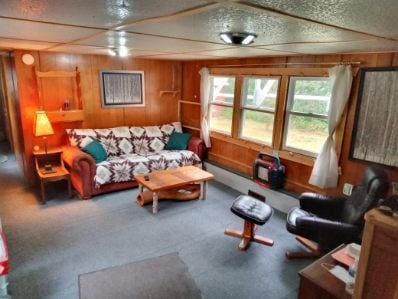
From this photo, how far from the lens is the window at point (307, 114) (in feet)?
11.3

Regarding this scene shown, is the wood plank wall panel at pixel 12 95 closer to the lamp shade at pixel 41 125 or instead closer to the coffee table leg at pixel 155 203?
the lamp shade at pixel 41 125

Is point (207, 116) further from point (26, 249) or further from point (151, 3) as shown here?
point (151, 3)

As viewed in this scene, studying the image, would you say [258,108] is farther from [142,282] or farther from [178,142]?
[142,282]

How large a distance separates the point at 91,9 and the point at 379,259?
1.56m

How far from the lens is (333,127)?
3.19 meters

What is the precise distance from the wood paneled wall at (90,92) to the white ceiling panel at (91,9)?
3.09 meters

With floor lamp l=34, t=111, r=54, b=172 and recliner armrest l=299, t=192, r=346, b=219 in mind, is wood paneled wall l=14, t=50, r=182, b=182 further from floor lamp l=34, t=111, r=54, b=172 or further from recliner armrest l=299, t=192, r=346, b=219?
recliner armrest l=299, t=192, r=346, b=219

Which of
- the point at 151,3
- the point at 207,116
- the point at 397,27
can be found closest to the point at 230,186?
the point at 207,116

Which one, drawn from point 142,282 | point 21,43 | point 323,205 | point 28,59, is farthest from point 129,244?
point 28,59

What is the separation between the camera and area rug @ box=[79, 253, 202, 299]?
7.55ft

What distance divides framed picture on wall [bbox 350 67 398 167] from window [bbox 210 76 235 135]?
2077mm

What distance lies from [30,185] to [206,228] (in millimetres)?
3037

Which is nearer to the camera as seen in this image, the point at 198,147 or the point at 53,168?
the point at 53,168

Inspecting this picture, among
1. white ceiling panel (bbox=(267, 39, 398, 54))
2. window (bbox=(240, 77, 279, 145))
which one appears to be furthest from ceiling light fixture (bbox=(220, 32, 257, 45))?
window (bbox=(240, 77, 279, 145))
